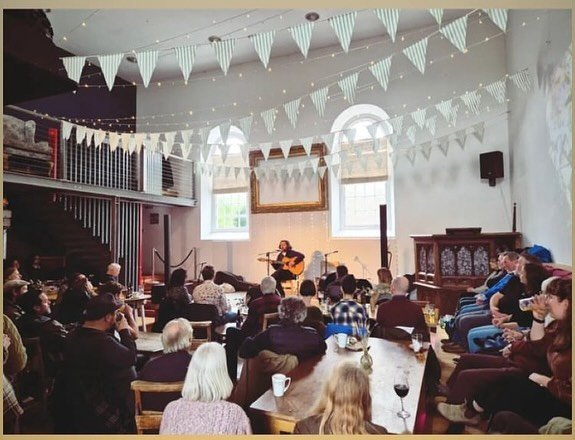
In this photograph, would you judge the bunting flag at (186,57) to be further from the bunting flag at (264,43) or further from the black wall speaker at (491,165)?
the black wall speaker at (491,165)

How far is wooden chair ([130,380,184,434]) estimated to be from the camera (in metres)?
1.88

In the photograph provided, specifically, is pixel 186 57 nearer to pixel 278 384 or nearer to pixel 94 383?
pixel 94 383

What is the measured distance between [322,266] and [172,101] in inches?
239

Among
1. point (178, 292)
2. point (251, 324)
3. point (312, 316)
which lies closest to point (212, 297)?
point (178, 292)

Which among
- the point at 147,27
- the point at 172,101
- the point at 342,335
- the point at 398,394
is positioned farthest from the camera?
the point at 172,101

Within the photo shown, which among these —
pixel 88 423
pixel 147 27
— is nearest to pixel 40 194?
pixel 147 27

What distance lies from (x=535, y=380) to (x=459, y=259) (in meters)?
3.78

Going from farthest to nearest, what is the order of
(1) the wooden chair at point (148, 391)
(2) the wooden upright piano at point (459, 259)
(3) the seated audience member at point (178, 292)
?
(2) the wooden upright piano at point (459, 259)
(3) the seated audience member at point (178, 292)
(1) the wooden chair at point (148, 391)

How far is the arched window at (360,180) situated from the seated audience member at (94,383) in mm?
6405

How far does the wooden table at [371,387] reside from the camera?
5.79ft

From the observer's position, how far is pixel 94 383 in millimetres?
2232

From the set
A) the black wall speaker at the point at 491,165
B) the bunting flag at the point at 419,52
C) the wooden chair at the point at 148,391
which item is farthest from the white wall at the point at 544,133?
the wooden chair at the point at 148,391

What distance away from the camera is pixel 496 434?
6.86 feet

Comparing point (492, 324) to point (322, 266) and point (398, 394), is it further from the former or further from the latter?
point (322, 266)
